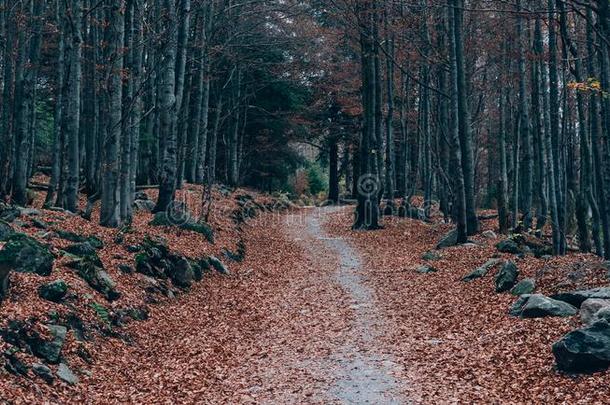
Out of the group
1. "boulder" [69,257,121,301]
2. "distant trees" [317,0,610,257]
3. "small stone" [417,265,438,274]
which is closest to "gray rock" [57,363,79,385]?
"boulder" [69,257,121,301]

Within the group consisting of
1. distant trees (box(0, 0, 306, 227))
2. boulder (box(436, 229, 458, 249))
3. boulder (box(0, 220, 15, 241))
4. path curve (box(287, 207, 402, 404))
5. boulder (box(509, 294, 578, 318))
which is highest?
distant trees (box(0, 0, 306, 227))

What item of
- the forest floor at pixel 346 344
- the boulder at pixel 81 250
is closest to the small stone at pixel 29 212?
the boulder at pixel 81 250

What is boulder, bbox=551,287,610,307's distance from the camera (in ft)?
33.2

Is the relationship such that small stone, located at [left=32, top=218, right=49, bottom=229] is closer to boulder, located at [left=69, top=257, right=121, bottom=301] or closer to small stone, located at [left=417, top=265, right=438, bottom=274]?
boulder, located at [left=69, top=257, right=121, bottom=301]

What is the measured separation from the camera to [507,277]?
43.0 ft

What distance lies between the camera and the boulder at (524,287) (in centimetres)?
1212

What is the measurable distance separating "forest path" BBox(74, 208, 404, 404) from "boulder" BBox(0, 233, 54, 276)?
1.87 meters

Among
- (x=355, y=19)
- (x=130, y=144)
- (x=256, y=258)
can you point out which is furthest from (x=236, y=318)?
(x=355, y=19)

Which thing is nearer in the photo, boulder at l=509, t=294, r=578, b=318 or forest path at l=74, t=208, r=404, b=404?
forest path at l=74, t=208, r=404, b=404

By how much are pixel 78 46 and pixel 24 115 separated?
3243 millimetres

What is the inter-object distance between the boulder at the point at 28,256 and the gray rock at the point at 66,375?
235 cm

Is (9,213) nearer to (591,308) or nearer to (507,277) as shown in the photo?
(507,277)

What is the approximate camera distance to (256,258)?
69.0 ft

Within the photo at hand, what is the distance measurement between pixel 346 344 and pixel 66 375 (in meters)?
4.72
